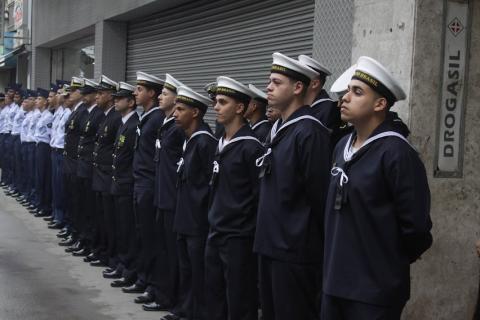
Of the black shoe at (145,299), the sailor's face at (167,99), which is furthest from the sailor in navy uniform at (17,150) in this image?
the sailor's face at (167,99)

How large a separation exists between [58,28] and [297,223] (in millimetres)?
15780

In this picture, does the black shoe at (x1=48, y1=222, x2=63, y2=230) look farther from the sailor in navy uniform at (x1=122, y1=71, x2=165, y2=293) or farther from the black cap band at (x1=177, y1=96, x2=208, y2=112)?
the black cap band at (x1=177, y1=96, x2=208, y2=112)

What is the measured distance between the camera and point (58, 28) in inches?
723

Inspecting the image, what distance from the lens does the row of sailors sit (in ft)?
10.7

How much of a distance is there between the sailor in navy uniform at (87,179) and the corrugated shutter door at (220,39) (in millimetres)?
1917

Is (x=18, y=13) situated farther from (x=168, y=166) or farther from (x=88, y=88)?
(x=168, y=166)

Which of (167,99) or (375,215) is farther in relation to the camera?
(167,99)

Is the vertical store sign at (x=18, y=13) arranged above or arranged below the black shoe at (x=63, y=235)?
above

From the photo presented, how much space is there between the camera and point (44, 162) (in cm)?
1125

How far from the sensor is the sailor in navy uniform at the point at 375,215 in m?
3.19

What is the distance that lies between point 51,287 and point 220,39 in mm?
4335

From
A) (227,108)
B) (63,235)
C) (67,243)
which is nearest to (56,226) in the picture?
(63,235)

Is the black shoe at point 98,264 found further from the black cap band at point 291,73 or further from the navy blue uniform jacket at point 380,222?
the navy blue uniform jacket at point 380,222

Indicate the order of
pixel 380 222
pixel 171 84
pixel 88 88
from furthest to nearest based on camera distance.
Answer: pixel 88 88 < pixel 171 84 < pixel 380 222
